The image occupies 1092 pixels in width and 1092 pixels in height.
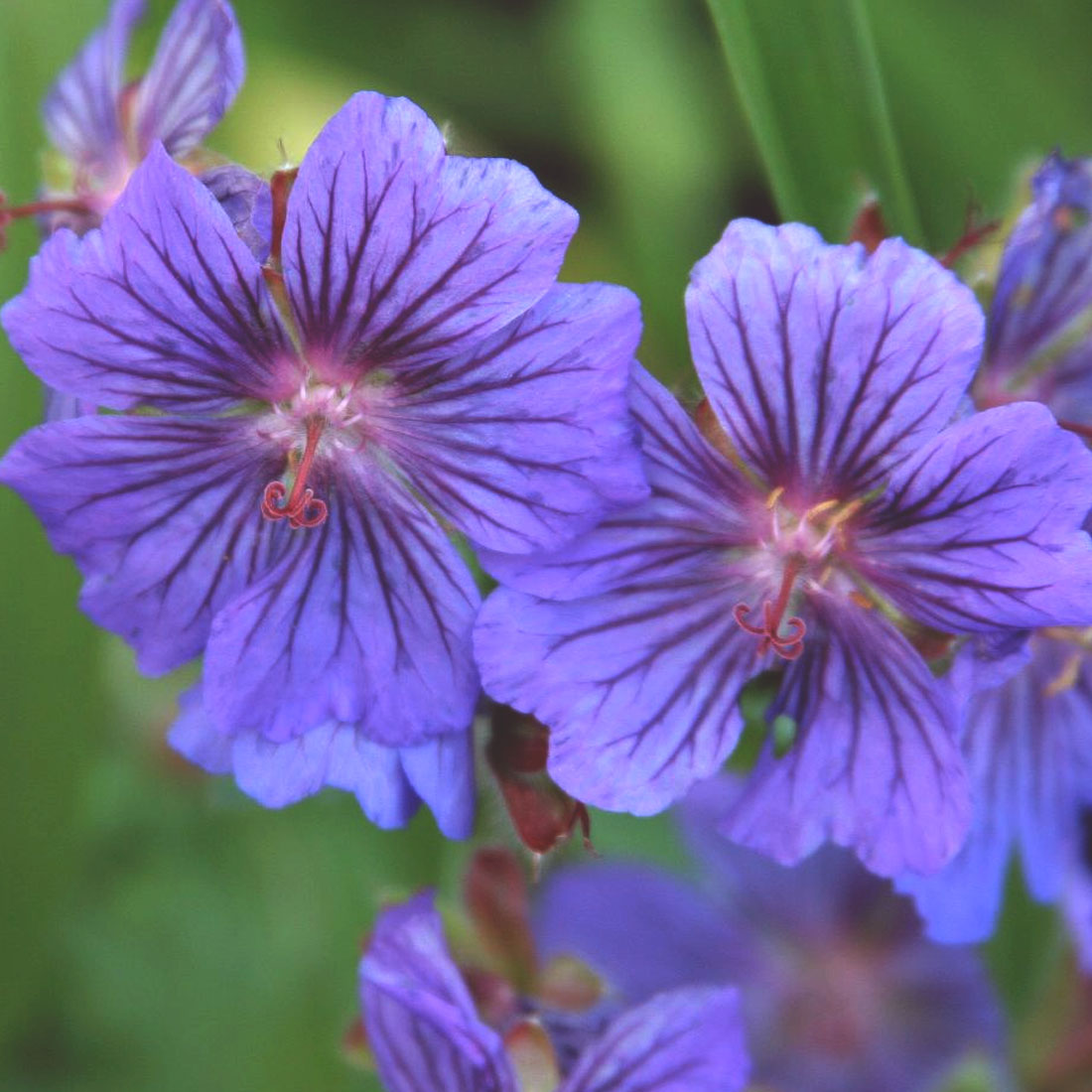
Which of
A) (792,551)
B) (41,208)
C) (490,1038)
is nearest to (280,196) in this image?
(41,208)

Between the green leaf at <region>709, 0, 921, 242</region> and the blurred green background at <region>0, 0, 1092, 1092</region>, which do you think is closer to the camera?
the green leaf at <region>709, 0, 921, 242</region>

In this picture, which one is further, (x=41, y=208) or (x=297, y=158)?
(x=297, y=158)

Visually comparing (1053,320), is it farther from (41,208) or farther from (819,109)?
(41,208)

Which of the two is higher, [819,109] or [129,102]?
[819,109]

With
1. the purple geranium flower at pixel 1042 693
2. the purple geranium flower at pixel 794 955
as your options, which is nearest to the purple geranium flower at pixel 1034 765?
the purple geranium flower at pixel 1042 693

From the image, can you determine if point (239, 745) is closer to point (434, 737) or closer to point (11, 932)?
point (434, 737)

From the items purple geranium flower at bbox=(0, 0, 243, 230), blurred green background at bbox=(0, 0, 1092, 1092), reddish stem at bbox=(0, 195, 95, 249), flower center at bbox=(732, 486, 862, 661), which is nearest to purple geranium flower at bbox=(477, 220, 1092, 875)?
flower center at bbox=(732, 486, 862, 661)

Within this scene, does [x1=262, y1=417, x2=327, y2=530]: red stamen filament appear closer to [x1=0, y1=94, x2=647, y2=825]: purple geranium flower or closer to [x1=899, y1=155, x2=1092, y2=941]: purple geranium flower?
[x1=0, y1=94, x2=647, y2=825]: purple geranium flower
